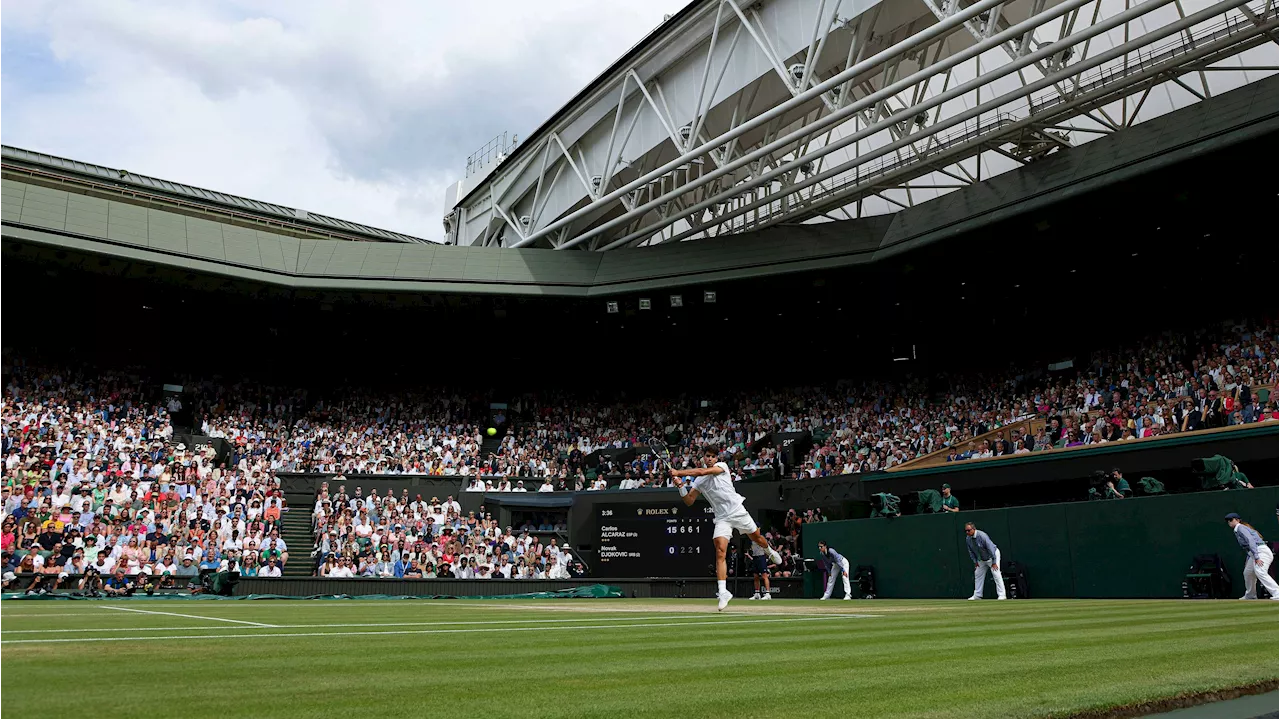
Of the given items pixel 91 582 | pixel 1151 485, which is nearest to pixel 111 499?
pixel 91 582

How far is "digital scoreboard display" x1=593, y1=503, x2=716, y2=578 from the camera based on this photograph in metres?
28.4

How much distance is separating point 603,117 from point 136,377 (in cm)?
2117

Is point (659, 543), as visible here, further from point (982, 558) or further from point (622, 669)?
point (622, 669)

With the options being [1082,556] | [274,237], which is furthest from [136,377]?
[1082,556]

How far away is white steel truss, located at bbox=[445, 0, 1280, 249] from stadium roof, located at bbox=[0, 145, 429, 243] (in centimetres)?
1126

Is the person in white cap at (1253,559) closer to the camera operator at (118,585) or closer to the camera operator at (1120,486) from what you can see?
the camera operator at (1120,486)

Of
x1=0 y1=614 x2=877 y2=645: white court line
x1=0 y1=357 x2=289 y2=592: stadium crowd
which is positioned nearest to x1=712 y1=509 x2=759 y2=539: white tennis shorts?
x1=0 y1=614 x2=877 y2=645: white court line

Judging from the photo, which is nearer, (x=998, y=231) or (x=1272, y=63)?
(x=1272, y=63)

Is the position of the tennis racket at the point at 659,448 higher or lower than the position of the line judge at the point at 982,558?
higher

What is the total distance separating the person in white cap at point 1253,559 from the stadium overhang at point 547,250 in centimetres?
1241

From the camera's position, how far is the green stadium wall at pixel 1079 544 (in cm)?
1639

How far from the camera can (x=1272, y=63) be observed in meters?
23.5

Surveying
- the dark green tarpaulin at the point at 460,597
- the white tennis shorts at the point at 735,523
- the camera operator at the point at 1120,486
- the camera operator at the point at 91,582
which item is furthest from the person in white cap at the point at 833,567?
the camera operator at the point at 91,582

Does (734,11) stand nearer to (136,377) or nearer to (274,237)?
(274,237)
